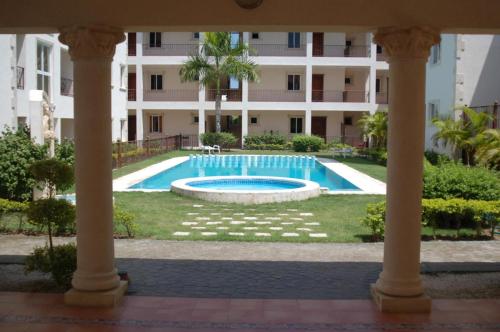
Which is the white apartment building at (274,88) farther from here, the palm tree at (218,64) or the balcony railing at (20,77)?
the balcony railing at (20,77)

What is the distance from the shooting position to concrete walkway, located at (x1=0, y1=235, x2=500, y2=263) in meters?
8.45

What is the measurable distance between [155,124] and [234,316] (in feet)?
112

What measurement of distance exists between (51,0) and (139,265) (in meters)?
3.87

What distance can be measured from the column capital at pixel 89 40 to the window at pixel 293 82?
3268 cm

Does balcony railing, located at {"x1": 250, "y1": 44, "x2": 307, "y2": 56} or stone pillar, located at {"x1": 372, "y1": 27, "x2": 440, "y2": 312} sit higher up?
balcony railing, located at {"x1": 250, "y1": 44, "x2": 307, "y2": 56}

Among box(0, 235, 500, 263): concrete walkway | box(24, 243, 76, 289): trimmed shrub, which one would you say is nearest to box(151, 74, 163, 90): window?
box(0, 235, 500, 263): concrete walkway

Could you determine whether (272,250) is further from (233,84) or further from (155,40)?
(155,40)

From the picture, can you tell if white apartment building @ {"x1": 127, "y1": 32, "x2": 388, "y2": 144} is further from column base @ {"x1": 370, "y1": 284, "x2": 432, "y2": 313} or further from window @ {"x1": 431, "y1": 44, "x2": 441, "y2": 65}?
column base @ {"x1": 370, "y1": 284, "x2": 432, "y2": 313}

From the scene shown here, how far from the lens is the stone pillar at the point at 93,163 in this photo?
5621 mm

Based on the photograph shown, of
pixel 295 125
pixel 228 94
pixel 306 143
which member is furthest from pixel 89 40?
pixel 295 125

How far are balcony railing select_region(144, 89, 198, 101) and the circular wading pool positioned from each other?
2018 centimetres

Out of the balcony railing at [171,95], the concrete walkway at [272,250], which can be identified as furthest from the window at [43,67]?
the balcony railing at [171,95]

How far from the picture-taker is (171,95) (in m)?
38.0

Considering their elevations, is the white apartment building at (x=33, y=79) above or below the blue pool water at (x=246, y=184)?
above
